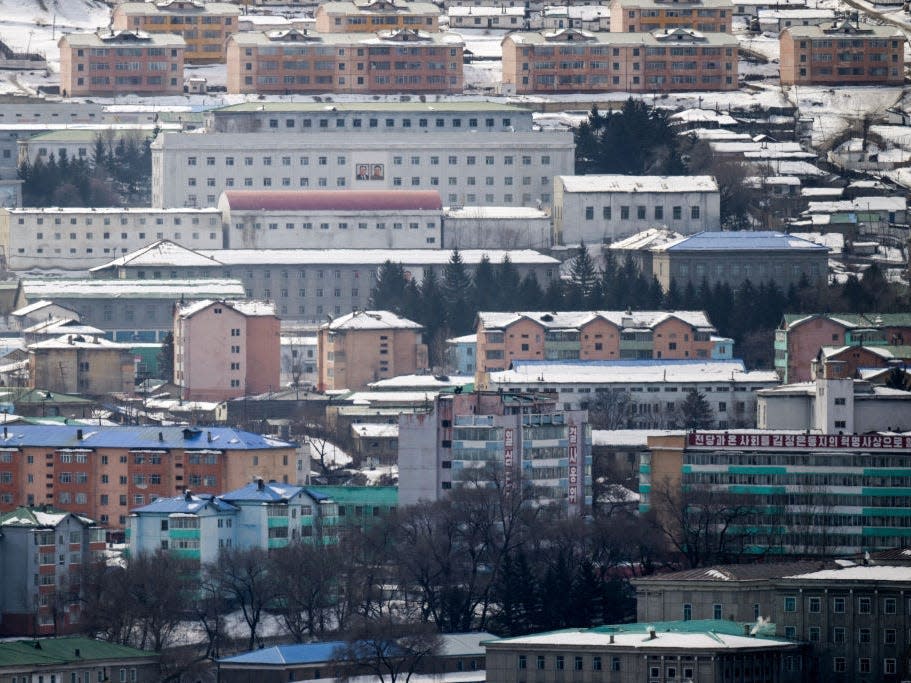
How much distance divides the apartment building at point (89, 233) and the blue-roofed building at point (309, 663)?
57.8 m

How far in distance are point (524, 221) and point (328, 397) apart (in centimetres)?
2352

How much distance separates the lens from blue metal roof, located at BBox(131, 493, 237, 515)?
94688 millimetres

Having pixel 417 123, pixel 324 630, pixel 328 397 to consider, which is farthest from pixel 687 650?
pixel 417 123

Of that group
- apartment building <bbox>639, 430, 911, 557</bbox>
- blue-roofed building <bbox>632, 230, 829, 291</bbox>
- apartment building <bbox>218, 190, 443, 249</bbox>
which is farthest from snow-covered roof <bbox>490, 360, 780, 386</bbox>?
apartment building <bbox>218, 190, 443, 249</bbox>

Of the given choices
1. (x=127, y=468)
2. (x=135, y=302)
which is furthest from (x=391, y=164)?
(x=127, y=468)

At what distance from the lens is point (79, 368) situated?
4801 inches

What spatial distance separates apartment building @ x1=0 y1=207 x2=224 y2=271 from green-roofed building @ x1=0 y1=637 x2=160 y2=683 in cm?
5670

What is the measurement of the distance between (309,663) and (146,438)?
72.9 ft

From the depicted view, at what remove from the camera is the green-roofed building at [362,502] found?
3868 inches

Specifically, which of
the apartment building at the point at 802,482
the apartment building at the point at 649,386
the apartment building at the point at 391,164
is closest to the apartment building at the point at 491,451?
the apartment building at the point at 802,482

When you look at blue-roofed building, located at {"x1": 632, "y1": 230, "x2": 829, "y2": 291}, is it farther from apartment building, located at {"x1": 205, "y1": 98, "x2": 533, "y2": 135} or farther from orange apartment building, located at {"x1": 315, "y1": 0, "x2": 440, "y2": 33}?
orange apartment building, located at {"x1": 315, "y1": 0, "x2": 440, "y2": 33}

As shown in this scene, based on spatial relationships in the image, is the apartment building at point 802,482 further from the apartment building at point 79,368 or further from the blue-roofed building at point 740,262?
the blue-roofed building at point 740,262

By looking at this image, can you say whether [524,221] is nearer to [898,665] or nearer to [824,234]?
[824,234]

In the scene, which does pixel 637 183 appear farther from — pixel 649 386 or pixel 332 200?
pixel 649 386
